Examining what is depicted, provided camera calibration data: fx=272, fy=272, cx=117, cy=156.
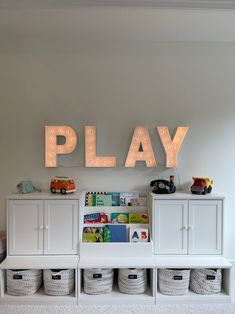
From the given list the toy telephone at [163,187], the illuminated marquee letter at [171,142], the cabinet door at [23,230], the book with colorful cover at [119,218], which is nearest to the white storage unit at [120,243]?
the cabinet door at [23,230]

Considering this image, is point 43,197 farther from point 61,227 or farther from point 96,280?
point 96,280

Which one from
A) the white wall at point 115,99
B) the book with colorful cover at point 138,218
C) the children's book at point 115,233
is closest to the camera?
the children's book at point 115,233

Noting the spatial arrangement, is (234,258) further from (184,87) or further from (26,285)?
(26,285)

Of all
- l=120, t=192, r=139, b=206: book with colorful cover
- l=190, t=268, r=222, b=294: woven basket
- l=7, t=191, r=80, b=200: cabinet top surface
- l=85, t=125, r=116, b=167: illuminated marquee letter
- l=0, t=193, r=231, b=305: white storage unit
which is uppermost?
l=85, t=125, r=116, b=167: illuminated marquee letter

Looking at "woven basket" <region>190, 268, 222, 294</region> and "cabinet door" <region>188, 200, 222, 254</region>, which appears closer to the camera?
"woven basket" <region>190, 268, 222, 294</region>

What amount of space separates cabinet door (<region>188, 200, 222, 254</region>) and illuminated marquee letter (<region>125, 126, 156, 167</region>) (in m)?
0.58

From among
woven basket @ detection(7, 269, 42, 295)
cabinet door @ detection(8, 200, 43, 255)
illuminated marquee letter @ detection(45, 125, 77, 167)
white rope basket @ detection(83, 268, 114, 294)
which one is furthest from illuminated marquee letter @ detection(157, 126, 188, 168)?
woven basket @ detection(7, 269, 42, 295)

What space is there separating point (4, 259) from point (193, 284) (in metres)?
1.74

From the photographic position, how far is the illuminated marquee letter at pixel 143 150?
8.90 feet

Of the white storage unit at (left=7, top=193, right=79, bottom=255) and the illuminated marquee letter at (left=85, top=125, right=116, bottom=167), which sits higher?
the illuminated marquee letter at (left=85, top=125, right=116, bottom=167)

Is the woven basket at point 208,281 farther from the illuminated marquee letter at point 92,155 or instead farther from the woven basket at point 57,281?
the illuminated marquee letter at point 92,155

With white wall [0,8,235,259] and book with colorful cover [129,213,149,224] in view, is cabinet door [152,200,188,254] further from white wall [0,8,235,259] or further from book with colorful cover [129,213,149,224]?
white wall [0,8,235,259]

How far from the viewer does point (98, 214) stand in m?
2.69

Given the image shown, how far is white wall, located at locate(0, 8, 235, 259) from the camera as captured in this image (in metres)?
2.78
